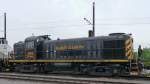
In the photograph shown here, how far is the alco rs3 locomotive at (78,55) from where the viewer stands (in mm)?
24953

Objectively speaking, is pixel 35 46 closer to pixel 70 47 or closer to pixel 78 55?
pixel 70 47

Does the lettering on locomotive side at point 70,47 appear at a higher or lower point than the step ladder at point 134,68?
higher

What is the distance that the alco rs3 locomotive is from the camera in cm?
2495

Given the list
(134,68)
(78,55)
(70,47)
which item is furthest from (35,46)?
(134,68)

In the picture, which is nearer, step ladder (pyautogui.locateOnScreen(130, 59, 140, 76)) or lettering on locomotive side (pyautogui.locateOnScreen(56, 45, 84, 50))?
step ladder (pyautogui.locateOnScreen(130, 59, 140, 76))

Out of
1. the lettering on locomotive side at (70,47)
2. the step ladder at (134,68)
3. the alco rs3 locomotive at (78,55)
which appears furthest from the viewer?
the lettering on locomotive side at (70,47)

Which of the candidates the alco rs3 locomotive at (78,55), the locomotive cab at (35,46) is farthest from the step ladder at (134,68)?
the locomotive cab at (35,46)

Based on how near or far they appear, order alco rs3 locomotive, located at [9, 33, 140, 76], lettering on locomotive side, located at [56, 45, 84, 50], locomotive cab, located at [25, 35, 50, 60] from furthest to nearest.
→ locomotive cab, located at [25, 35, 50, 60] → lettering on locomotive side, located at [56, 45, 84, 50] → alco rs3 locomotive, located at [9, 33, 140, 76]

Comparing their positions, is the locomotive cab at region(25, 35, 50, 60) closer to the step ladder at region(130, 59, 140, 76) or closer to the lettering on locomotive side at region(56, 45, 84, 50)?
the lettering on locomotive side at region(56, 45, 84, 50)

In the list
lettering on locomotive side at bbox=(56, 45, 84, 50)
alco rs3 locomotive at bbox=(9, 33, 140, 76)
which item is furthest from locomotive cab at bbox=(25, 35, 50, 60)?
lettering on locomotive side at bbox=(56, 45, 84, 50)

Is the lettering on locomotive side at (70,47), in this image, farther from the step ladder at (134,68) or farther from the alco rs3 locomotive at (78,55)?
the step ladder at (134,68)

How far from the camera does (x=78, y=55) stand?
91.0ft

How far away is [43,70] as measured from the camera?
3047 cm

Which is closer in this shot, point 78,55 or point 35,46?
point 78,55
